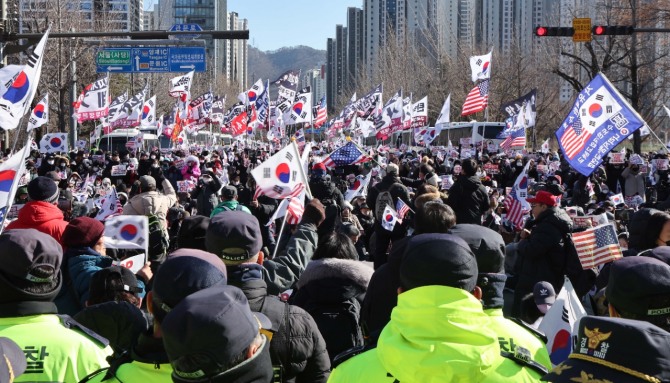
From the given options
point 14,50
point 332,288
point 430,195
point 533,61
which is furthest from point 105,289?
point 533,61

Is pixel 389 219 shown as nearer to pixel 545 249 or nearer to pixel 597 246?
pixel 545 249

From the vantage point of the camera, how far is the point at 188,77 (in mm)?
33156

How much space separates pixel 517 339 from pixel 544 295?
2.00 meters

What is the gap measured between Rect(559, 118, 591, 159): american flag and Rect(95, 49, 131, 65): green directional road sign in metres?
24.2

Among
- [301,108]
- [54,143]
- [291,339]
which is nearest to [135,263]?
[291,339]

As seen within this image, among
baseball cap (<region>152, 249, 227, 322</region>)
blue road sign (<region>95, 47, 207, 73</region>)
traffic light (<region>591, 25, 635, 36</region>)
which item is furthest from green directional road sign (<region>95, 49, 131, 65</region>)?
baseball cap (<region>152, 249, 227, 322</region>)

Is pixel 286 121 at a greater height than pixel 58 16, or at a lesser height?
lesser

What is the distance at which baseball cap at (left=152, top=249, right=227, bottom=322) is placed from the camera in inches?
122

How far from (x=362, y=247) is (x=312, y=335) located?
7.50 metres

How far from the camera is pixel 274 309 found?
379 centimetres

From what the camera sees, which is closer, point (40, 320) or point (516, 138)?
point (40, 320)

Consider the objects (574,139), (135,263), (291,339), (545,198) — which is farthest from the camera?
(574,139)

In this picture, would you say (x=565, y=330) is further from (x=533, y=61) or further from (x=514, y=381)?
(x=533, y=61)

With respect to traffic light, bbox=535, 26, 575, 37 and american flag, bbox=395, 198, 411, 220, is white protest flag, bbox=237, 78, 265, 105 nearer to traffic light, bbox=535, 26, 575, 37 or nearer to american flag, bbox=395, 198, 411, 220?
traffic light, bbox=535, 26, 575, 37
